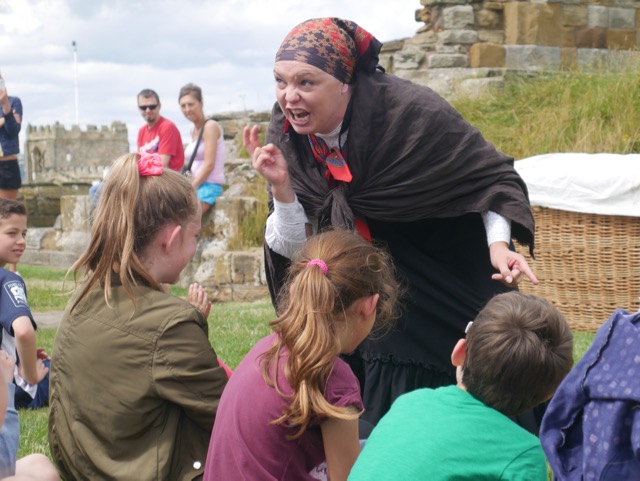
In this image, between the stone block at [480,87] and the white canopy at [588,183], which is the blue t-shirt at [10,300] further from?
the stone block at [480,87]

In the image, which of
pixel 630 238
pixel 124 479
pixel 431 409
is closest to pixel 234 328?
pixel 630 238

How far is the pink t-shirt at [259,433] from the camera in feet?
8.76

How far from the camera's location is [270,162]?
3510 millimetres

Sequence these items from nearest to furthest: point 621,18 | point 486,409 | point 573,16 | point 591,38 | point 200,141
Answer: point 486,409, point 200,141, point 573,16, point 591,38, point 621,18

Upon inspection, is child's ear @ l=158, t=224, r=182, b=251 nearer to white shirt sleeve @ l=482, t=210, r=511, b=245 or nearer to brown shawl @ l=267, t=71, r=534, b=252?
brown shawl @ l=267, t=71, r=534, b=252

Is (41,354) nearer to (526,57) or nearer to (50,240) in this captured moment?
(526,57)

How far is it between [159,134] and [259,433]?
727cm

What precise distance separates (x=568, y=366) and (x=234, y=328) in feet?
15.1

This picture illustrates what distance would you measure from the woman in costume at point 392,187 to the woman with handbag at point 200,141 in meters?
5.55

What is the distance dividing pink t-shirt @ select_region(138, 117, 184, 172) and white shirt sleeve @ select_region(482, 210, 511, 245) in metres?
6.20

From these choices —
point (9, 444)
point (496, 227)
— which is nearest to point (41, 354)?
point (9, 444)

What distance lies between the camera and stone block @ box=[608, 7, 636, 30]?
1264 centimetres

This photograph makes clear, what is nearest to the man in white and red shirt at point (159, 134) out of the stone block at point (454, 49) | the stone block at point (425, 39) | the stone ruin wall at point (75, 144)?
the stone block at point (454, 49)

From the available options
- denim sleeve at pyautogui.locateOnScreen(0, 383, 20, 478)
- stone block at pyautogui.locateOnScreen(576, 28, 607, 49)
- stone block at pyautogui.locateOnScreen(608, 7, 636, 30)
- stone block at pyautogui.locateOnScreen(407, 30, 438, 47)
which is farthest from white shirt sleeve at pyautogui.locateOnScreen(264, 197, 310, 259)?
stone block at pyautogui.locateOnScreen(608, 7, 636, 30)
